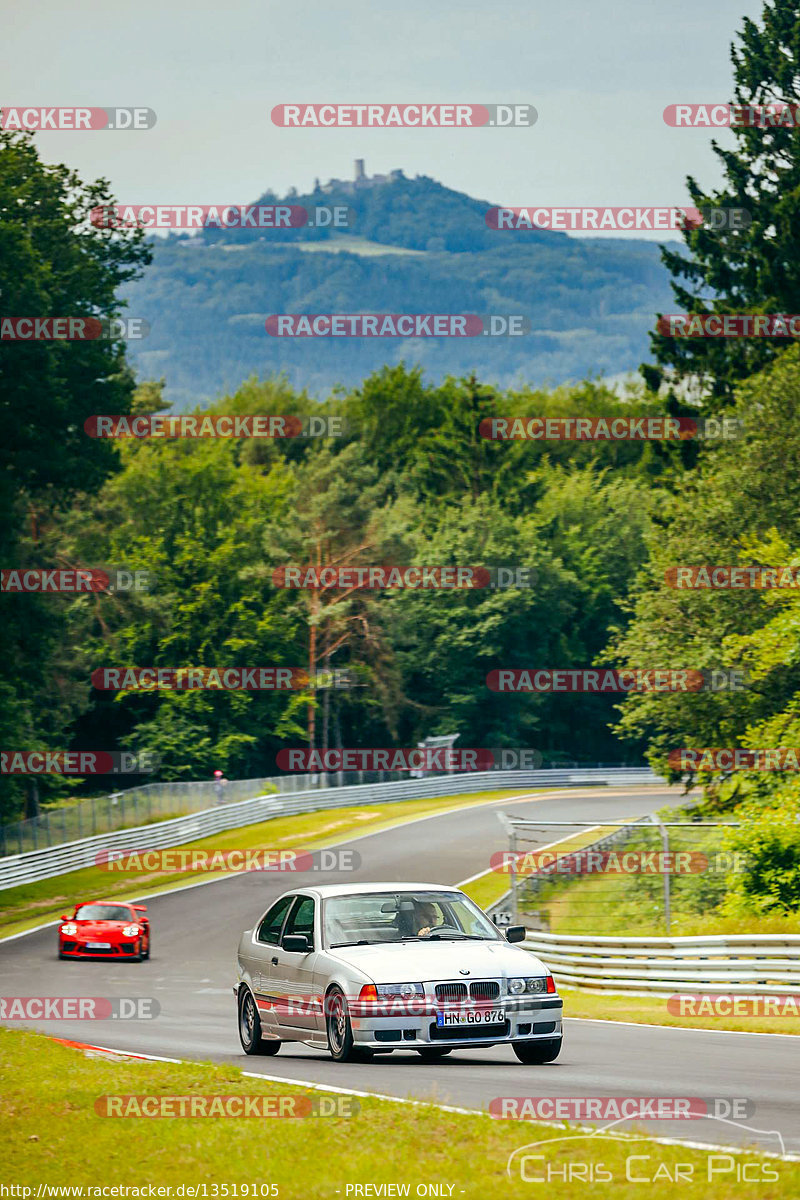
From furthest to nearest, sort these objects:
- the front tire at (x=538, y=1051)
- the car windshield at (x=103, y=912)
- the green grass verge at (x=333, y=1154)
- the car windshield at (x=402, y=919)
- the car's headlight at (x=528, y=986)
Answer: the car windshield at (x=103, y=912) < the car windshield at (x=402, y=919) < the front tire at (x=538, y=1051) < the car's headlight at (x=528, y=986) < the green grass verge at (x=333, y=1154)

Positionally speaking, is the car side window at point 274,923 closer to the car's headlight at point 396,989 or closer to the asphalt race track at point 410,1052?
the asphalt race track at point 410,1052

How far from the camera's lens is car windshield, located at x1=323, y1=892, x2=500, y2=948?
41.4 ft

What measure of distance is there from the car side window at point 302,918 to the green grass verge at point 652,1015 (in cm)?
530

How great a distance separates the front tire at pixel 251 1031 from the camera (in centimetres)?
1367

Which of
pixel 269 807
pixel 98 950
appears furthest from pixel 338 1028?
pixel 269 807

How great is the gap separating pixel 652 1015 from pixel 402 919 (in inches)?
275

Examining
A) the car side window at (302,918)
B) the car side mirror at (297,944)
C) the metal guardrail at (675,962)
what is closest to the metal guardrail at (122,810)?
the metal guardrail at (675,962)

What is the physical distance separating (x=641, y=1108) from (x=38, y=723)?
183 ft

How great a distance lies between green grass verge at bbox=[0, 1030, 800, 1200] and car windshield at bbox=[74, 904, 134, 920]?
20019mm

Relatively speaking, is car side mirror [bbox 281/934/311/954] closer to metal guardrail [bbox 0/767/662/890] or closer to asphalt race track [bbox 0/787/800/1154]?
asphalt race track [bbox 0/787/800/1154]

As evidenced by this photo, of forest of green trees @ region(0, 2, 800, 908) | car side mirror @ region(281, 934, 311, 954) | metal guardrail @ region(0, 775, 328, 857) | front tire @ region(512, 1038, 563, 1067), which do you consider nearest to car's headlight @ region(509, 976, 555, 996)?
front tire @ region(512, 1038, 563, 1067)

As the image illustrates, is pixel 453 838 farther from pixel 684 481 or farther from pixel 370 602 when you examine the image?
pixel 370 602

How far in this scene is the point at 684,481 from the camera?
43.9 meters

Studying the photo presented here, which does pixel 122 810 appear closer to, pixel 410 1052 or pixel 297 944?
pixel 410 1052
